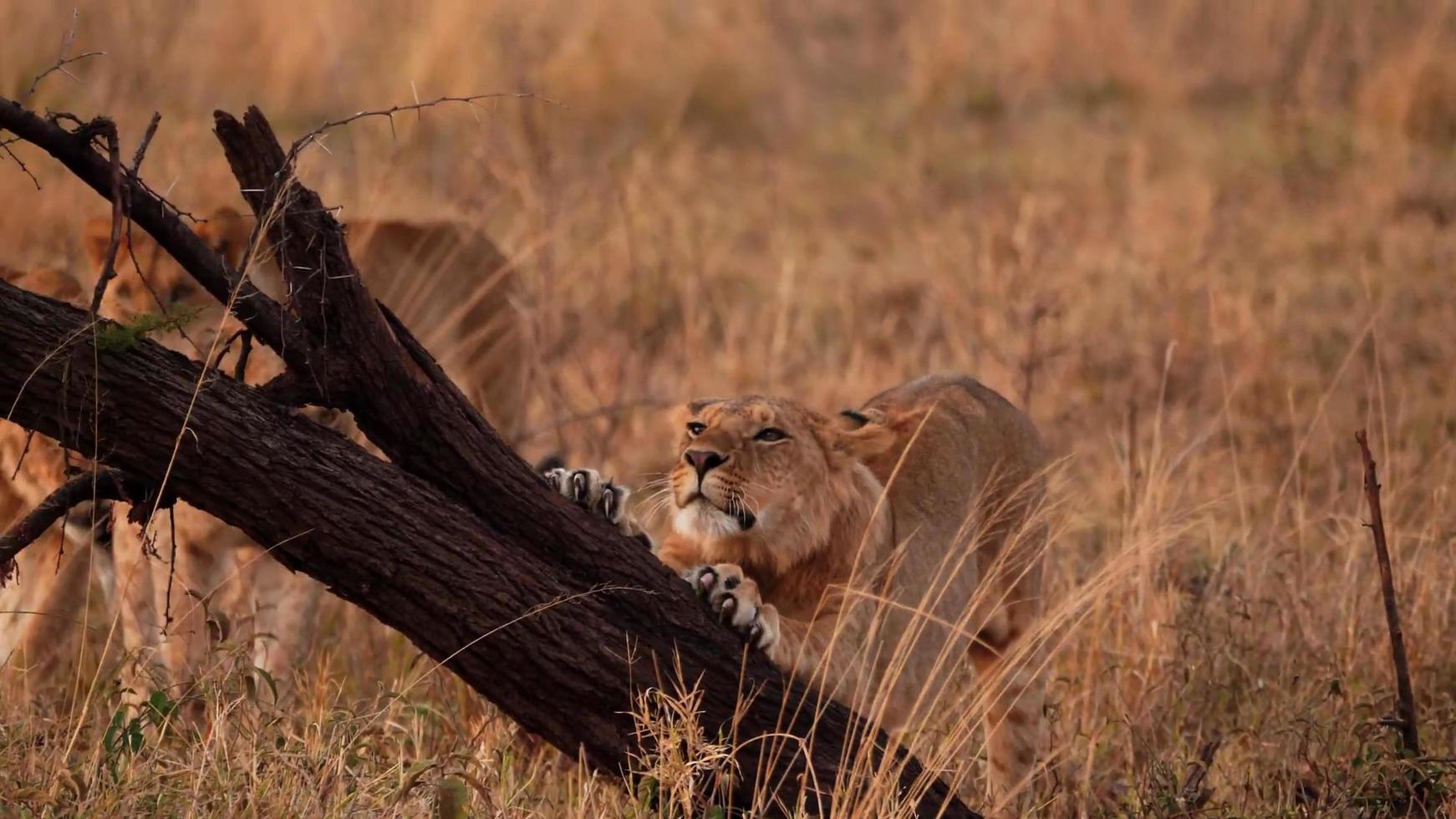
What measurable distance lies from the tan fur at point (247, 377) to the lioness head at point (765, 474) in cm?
93

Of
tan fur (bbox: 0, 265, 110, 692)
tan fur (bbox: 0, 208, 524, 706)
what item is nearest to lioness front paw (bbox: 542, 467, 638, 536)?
tan fur (bbox: 0, 208, 524, 706)

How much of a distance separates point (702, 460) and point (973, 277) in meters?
4.39

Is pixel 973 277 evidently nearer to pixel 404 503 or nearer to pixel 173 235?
pixel 404 503

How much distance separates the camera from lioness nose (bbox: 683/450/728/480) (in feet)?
11.4

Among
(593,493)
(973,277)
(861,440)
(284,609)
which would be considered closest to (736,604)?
(593,493)

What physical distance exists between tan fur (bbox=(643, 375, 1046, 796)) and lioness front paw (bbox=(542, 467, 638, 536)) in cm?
17

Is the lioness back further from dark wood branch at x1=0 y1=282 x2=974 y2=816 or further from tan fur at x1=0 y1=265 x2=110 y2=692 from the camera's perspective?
tan fur at x1=0 y1=265 x2=110 y2=692

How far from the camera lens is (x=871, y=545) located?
3629 millimetres

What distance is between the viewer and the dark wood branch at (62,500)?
259 cm

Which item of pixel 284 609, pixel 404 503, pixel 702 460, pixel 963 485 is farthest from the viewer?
pixel 284 609

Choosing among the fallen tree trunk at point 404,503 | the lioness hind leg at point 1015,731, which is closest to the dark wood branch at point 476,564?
the fallen tree trunk at point 404,503

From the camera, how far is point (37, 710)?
3496mm

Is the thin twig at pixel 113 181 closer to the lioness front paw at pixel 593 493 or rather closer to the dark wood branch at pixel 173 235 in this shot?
the dark wood branch at pixel 173 235

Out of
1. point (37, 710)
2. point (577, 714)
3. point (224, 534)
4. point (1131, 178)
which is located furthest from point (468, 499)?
point (1131, 178)
